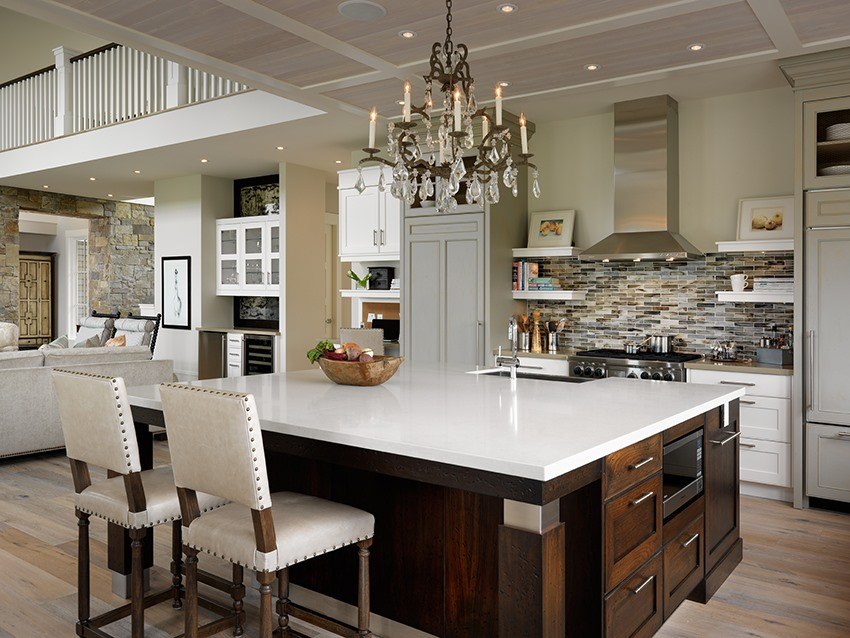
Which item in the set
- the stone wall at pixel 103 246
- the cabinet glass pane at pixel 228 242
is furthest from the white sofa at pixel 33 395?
the stone wall at pixel 103 246

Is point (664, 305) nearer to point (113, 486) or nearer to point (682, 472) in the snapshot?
point (682, 472)

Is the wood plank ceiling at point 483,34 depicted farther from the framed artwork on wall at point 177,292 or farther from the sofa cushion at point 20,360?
the framed artwork on wall at point 177,292

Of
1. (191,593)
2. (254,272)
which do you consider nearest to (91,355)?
(254,272)

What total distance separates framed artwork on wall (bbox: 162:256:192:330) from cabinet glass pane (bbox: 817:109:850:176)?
734 centimetres

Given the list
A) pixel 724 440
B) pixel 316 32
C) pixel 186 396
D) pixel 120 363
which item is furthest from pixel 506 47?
A: pixel 120 363

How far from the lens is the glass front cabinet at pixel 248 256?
28.1 feet

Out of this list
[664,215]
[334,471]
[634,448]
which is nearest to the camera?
[634,448]

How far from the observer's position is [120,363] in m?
5.98

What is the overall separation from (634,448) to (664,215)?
11.1ft

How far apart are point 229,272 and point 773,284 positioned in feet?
21.5

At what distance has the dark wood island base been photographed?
188cm

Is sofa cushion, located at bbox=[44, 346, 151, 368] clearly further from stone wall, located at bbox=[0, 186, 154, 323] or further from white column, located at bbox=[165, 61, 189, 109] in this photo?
stone wall, located at bbox=[0, 186, 154, 323]

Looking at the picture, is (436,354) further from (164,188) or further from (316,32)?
(164,188)

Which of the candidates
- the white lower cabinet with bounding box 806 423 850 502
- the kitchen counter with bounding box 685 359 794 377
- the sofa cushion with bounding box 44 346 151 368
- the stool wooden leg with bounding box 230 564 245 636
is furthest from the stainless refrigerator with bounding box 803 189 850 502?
the sofa cushion with bounding box 44 346 151 368
